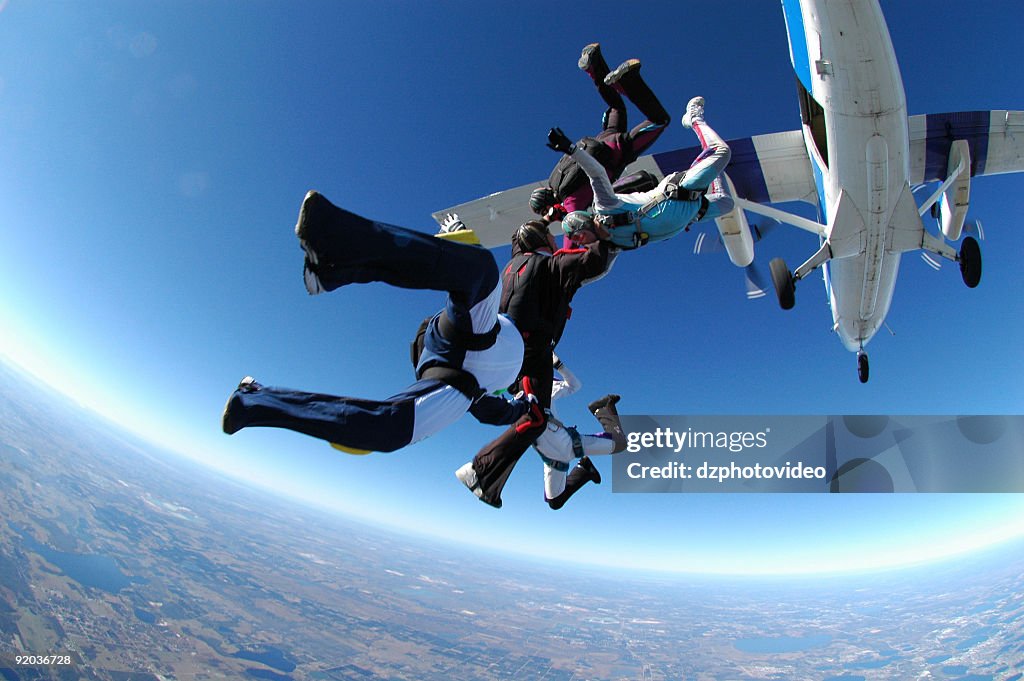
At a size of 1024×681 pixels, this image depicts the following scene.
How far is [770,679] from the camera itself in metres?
58.3

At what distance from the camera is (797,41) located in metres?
6.07

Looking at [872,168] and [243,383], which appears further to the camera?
[872,168]

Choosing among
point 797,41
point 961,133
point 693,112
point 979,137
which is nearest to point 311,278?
point 693,112

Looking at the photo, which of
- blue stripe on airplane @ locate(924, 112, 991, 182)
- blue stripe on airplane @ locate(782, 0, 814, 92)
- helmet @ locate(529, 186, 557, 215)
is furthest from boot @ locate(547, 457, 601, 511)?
blue stripe on airplane @ locate(924, 112, 991, 182)

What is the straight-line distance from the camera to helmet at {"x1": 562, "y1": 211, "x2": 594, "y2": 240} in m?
2.00

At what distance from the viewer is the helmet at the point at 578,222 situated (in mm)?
2004

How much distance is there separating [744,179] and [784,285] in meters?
4.32

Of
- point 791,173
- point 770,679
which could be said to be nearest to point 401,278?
point 791,173

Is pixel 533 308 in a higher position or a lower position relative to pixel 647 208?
lower

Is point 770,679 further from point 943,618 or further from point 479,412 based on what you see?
point 479,412

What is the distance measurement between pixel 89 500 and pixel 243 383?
115050 mm

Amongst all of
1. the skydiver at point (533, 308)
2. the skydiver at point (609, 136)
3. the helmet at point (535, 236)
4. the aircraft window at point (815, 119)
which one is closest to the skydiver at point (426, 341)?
the skydiver at point (533, 308)

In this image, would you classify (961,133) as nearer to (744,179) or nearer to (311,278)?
(744,179)

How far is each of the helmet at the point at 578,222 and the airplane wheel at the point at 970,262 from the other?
23.1 feet
